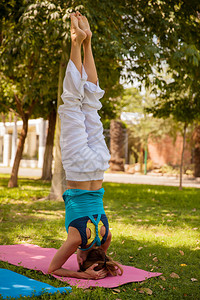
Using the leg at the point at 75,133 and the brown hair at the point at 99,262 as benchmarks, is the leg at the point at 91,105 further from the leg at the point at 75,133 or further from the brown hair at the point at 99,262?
the brown hair at the point at 99,262

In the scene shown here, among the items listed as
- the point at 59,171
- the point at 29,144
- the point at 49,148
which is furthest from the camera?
the point at 29,144

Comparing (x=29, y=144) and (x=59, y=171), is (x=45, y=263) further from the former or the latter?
(x=29, y=144)

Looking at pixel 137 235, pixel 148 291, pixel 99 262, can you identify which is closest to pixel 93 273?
pixel 99 262

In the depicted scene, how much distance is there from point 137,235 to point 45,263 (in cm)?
255

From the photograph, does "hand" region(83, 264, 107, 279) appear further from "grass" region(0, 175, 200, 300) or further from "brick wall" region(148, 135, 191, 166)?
"brick wall" region(148, 135, 191, 166)

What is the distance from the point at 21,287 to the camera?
3.52 meters

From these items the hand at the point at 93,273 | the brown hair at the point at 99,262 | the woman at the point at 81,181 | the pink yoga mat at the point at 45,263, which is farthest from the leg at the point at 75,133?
the pink yoga mat at the point at 45,263

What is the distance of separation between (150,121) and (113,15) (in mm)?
20398

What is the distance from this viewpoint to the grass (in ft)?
12.6

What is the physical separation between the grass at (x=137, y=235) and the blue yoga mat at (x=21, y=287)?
0.10m

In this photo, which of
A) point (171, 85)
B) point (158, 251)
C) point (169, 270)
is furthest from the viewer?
point (171, 85)

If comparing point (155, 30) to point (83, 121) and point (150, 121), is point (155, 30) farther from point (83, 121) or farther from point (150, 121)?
point (150, 121)

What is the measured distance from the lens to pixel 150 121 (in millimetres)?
29891

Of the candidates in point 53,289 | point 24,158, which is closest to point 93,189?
point 53,289
